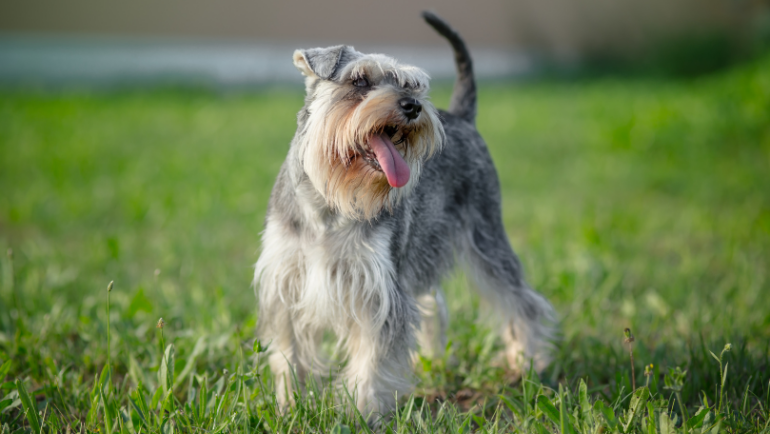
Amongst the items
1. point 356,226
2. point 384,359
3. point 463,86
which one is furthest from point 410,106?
point 463,86

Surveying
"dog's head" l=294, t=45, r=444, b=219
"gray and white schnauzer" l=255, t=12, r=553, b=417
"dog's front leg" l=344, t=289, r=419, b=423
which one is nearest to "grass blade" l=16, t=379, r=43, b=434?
"gray and white schnauzer" l=255, t=12, r=553, b=417

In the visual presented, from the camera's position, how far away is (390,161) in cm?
288

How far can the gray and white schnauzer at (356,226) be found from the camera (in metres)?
2.90

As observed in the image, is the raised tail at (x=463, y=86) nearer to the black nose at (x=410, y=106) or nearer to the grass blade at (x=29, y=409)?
the black nose at (x=410, y=106)

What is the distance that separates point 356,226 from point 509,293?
4.95 feet

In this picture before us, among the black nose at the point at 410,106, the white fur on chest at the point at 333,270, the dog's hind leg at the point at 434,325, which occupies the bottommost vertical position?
the dog's hind leg at the point at 434,325

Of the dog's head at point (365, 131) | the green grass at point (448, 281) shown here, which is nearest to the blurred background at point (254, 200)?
the green grass at point (448, 281)

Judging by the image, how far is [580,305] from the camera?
465cm

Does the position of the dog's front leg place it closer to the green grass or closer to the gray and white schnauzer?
the gray and white schnauzer

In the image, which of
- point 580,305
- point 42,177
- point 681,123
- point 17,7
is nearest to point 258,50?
A: point 17,7

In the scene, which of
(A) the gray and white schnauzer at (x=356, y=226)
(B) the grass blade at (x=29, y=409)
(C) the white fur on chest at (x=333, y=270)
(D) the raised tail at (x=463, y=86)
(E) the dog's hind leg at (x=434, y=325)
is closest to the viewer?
(B) the grass blade at (x=29, y=409)

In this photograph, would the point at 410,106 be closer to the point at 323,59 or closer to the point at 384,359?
the point at 323,59

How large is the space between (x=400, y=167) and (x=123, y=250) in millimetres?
3798

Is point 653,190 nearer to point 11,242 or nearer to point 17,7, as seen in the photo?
point 11,242
